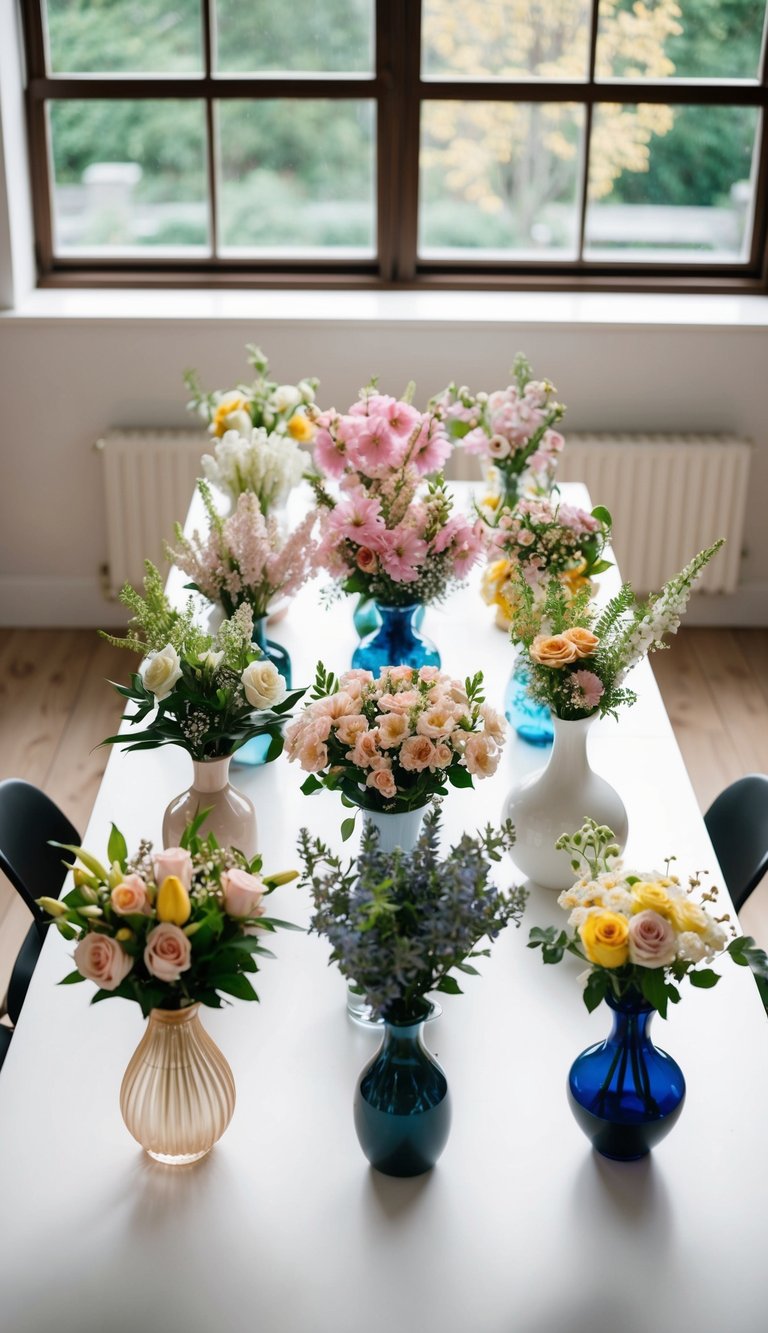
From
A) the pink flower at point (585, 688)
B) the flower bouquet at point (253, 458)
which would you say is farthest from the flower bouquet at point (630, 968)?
the flower bouquet at point (253, 458)

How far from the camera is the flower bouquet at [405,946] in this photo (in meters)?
1.38

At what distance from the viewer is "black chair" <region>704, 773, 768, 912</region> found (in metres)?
2.22

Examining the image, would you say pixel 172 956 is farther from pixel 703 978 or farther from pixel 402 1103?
pixel 703 978

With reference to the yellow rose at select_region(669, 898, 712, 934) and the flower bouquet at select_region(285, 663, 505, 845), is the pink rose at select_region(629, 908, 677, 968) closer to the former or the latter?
the yellow rose at select_region(669, 898, 712, 934)

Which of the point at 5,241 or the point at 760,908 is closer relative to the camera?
the point at 760,908

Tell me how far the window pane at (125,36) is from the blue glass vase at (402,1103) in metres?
3.54

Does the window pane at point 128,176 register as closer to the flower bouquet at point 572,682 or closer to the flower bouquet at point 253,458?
the flower bouquet at point 253,458

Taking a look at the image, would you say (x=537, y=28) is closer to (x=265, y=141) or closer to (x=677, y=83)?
(x=677, y=83)

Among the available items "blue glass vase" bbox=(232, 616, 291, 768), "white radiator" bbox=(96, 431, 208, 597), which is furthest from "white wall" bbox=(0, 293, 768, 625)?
"blue glass vase" bbox=(232, 616, 291, 768)

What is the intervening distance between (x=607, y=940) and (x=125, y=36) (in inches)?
144

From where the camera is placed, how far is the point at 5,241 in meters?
4.12

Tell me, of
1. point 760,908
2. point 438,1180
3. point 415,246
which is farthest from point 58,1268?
point 415,246

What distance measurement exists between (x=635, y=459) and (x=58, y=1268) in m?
3.27

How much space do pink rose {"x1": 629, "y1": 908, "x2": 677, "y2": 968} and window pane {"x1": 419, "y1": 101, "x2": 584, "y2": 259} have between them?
3386mm
